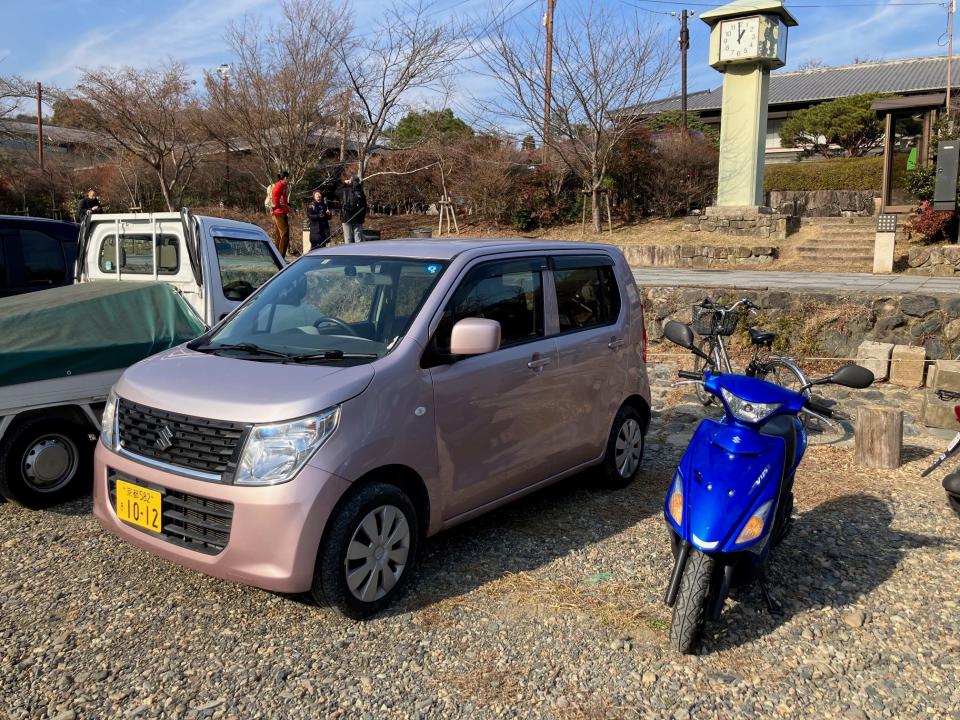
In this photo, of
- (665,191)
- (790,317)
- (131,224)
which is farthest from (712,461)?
(665,191)

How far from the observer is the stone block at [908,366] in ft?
26.5

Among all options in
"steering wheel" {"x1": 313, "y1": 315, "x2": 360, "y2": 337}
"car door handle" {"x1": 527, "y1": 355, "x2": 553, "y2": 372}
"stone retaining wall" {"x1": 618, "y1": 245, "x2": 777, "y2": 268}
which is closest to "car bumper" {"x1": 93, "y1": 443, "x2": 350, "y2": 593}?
"steering wheel" {"x1": 313, "y1": 315, "x2": 360, "y2": 337}

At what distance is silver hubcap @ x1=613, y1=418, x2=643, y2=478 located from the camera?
5.15m

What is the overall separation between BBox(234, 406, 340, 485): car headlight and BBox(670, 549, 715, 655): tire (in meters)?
1.61

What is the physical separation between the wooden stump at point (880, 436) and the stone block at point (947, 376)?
2.17 meters

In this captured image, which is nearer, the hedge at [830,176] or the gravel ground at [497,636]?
the gravel ground at [497,636]

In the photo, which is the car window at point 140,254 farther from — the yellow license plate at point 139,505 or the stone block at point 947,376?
the stone block at point 947,376

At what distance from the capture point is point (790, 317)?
963cm

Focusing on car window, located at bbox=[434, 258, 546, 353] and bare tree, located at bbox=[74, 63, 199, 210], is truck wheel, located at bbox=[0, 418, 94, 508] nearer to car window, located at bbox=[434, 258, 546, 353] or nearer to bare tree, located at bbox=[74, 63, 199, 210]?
car window, located at bbox=[434, 258, 546, 353]

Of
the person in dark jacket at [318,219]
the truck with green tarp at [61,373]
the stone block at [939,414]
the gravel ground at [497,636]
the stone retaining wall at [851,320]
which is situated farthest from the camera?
the person in dark jacket at [318,219]

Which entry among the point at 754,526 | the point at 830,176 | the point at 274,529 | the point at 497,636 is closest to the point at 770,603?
the point at 754,526

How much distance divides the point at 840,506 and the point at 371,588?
10.7 feet

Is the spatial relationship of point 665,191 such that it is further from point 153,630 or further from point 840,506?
point 153,630

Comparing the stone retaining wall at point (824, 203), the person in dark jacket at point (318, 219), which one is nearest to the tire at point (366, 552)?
the person in dark jacket at point (318, 219)
